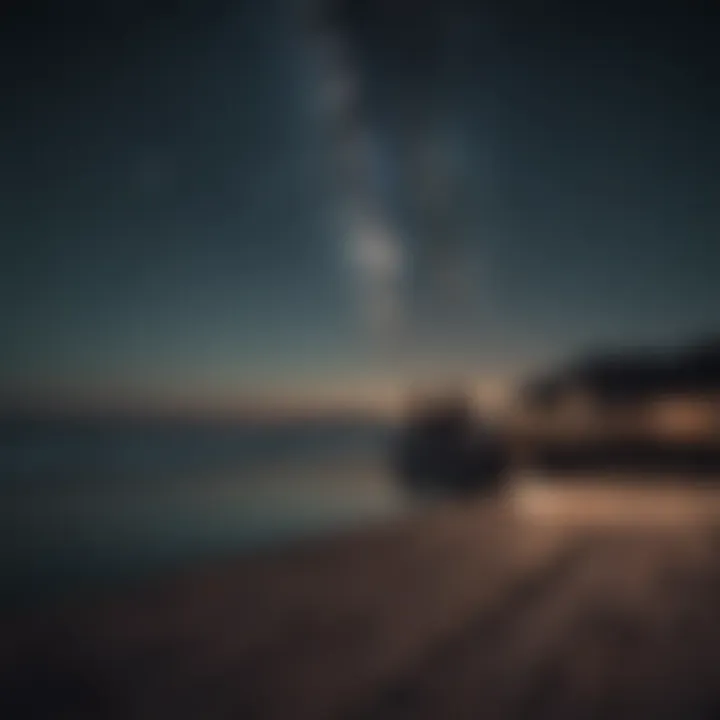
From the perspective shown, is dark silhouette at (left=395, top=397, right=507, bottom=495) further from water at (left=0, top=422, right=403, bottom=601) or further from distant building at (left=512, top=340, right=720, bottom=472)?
distant building at (left=512, top=340, right=720, bottom=472)

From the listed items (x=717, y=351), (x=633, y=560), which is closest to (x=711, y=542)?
(x=633, y=560)

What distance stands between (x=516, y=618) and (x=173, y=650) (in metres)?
1.42

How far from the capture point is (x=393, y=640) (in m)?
2.38

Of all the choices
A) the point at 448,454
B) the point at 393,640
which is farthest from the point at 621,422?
the point at 448,454

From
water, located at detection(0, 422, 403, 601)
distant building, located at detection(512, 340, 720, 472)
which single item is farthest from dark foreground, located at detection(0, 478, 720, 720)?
distant building, located at detection(512, 340, 720, 472)

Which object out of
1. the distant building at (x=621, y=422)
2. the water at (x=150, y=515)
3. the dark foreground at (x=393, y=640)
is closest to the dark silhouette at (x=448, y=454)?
the water at (x=150, y=515)

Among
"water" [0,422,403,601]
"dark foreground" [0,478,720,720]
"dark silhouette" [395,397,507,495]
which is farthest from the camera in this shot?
"dark silhouette" [395,397,507,495]

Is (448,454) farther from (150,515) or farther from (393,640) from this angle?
(393,640)

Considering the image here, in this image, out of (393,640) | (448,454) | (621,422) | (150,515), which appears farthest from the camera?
(448,454)

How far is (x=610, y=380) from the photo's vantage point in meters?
20.5

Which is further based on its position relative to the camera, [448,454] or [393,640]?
[448,454]

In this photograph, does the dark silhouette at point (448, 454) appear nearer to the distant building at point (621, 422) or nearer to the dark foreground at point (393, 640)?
the distant building at point (621, 422)

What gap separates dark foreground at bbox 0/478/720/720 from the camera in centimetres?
182

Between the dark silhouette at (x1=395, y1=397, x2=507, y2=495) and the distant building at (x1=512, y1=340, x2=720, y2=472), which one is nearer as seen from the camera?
the distant building at (x1=512, y1=340, x2=720, y2=472)
